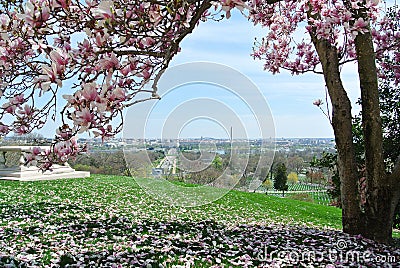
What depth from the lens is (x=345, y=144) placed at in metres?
5.59

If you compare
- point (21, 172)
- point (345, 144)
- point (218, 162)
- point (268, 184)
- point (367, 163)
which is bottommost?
point (268, 184)

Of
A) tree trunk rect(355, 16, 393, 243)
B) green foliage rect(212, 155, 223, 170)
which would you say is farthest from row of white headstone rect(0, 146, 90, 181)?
tree trunk rect(355, 16, 393, 243)

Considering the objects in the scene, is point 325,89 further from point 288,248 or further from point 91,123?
point 91,123

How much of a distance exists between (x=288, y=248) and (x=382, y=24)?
462 cm

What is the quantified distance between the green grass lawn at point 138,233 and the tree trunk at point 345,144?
30cm

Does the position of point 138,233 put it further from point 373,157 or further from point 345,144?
point 373,157

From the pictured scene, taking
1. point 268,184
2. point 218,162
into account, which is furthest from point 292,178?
point 218,162

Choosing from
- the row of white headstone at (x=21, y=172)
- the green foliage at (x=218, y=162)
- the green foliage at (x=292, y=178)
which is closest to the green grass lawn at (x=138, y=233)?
the green foliage at (x=218, y=162)

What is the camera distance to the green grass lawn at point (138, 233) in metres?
3.98

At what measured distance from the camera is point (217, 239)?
496cm

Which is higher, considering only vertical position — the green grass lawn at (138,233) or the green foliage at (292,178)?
the green grass lawn at (138,233)

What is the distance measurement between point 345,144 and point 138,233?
3207 millimetres

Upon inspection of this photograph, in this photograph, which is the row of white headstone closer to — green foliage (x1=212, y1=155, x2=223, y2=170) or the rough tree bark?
green foliage (x1=212, y1=155, x2=223, y2=170)

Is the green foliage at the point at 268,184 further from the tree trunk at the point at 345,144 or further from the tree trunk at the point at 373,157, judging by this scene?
the tree trunk at the point at 373,157
